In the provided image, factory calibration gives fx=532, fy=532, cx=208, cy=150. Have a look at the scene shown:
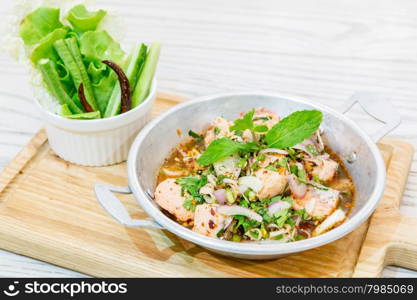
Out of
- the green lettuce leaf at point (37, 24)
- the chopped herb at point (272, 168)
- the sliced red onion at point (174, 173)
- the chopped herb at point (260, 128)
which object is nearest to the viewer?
the chopped herb at point (272, 168)

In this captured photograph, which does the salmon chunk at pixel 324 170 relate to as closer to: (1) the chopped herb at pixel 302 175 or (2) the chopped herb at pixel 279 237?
(1) the chopped herb at pixel 302 175

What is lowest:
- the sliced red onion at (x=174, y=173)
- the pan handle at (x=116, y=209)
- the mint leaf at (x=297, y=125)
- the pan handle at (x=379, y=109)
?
the sliced red onion at (x=174, y=173)

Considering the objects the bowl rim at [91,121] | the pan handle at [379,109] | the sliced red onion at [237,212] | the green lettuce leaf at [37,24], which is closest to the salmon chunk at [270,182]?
the sliced red onion at [237,212]

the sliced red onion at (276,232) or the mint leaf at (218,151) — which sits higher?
the mint leaf at (218,151)

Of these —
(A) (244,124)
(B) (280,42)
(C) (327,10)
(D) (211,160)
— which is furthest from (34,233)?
(C) (327,10)

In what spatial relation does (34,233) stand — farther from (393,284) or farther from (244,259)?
(393,284)

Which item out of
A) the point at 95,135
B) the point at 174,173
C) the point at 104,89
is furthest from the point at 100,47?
the point at 174,173
